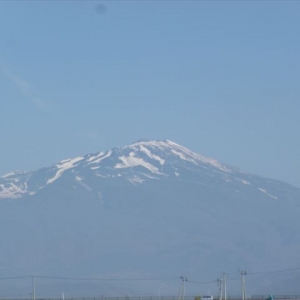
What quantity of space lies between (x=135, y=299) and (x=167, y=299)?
564cm

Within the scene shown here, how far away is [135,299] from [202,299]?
187ft

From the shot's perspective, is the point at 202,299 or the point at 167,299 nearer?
the point at 202,299

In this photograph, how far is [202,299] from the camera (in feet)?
401

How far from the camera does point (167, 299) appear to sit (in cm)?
17650

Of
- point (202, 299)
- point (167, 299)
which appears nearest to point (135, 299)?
point (167, 299)

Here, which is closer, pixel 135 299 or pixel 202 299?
pixel 202 299

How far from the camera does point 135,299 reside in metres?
178

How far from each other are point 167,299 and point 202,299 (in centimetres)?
5476

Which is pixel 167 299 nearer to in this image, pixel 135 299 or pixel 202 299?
pixel 135 299
